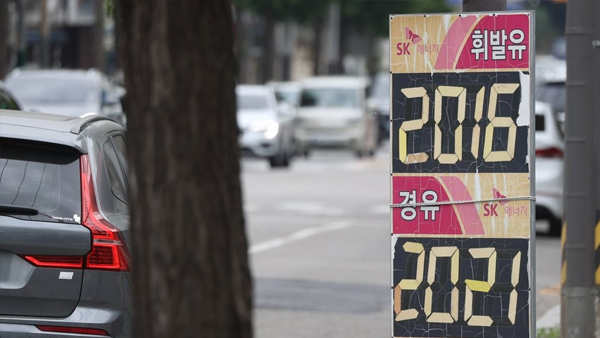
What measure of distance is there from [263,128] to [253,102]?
39.2 inches

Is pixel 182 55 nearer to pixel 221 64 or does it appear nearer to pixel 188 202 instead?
pixel 221 64

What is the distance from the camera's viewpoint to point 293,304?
429 inches

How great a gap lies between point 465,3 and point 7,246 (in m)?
2.51

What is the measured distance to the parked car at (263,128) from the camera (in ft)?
99.1

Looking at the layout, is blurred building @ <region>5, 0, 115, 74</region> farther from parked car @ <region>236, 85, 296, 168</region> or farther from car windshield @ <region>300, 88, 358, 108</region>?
parked car @ <region>236, 85, 296, 168</region>

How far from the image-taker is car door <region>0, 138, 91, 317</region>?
5.93m

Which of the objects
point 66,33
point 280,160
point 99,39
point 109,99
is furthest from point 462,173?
point 66,33

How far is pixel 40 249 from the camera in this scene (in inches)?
234

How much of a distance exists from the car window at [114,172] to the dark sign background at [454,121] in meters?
1.31

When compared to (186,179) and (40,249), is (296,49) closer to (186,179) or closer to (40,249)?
(40,249)

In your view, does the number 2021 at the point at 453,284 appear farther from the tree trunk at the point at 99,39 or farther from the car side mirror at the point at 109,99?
the tree trunk at the point at 99,39

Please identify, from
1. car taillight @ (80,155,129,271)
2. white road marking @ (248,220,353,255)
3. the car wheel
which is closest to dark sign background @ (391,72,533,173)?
car taillight @ (80,155,129,271)

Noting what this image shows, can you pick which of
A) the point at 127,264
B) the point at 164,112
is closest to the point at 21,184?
the point at 127,264

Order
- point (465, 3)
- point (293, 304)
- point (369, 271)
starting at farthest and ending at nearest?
point (369, 271) < point (293, 304) < point (465, 3)
